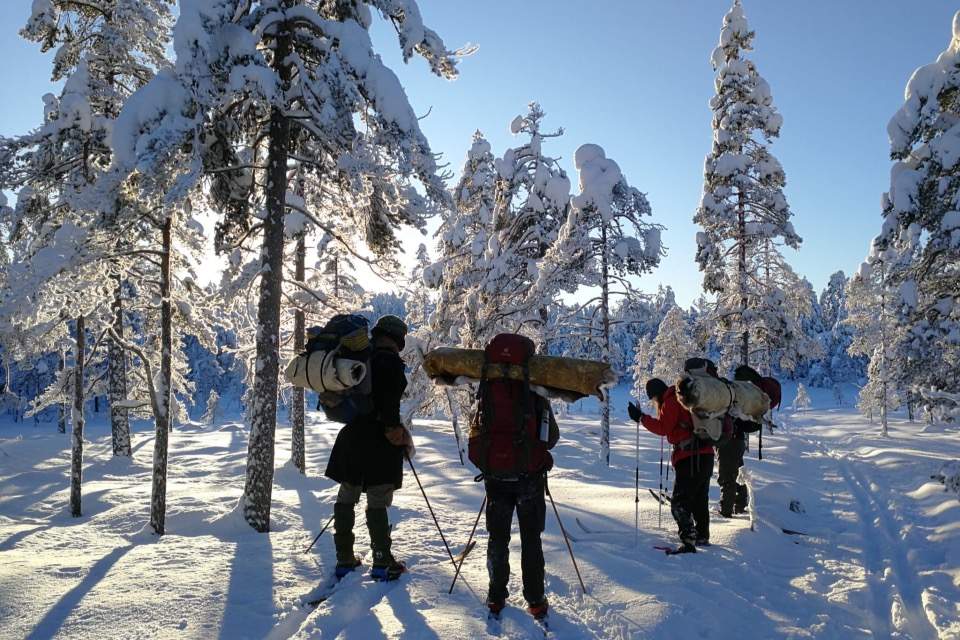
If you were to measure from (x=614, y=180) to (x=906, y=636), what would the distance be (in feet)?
54.8

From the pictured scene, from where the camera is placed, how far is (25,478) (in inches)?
637

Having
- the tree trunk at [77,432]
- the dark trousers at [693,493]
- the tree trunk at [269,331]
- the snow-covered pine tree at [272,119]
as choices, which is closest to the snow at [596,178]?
the snow-covered pine tree at [272,119]

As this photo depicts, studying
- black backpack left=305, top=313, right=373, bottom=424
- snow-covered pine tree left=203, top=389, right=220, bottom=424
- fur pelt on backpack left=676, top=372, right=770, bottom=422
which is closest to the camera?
black backpack left=305, top=313, right=373, bottom=424

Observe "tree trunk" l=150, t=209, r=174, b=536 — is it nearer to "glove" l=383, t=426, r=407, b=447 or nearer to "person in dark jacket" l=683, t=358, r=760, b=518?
"glove" l=383, t=426, r=407, b=447

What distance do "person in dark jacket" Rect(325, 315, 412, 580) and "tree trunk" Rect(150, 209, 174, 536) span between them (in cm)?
540

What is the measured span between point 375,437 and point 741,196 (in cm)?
1951

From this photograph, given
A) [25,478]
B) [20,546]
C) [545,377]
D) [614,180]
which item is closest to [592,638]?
[545,377]

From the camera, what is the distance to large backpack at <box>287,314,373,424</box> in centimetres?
450

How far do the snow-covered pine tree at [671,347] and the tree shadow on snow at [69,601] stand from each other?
152 ft

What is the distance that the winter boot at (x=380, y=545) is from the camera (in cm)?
475

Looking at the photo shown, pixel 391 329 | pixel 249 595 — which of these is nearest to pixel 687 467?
pixel 391 329

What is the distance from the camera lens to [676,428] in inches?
247

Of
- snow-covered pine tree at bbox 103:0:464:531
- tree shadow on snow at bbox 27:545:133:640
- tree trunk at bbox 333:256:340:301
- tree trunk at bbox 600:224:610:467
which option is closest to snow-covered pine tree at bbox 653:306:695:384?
tree trunk at bbox 600:224:610:467

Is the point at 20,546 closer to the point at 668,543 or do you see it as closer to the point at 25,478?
the point at 668,543
